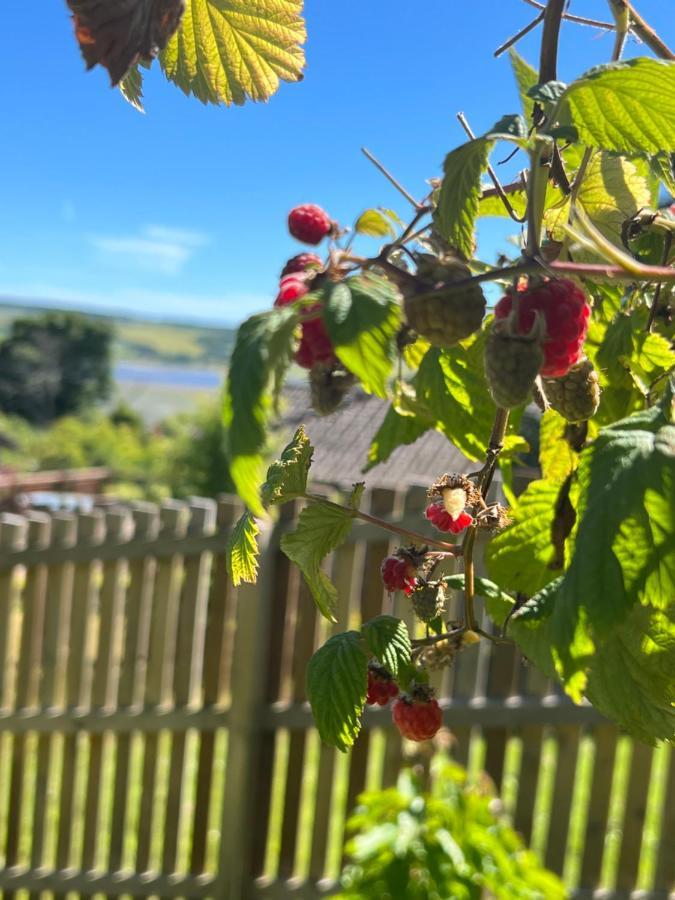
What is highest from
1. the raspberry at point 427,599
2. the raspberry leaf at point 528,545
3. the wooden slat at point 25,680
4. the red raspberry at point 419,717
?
the raspberry leaf at point 528,545

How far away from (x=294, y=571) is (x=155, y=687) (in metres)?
0.70

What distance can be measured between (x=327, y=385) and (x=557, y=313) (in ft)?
0.39

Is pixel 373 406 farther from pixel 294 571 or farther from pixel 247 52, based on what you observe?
pixel 294 571

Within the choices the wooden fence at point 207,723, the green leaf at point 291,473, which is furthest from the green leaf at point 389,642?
the wooden fence at point 207,723

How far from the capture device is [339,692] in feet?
1.99

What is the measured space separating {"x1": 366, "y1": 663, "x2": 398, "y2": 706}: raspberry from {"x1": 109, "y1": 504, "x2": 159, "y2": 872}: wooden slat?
2373 millimetres

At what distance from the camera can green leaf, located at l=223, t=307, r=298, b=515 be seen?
31 centimetres

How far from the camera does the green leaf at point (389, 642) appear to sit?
60cm

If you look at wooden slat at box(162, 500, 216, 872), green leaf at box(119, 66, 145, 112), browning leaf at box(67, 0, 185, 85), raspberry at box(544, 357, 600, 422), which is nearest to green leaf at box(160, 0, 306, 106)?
green leaf at box(119, 66, 145, 112)

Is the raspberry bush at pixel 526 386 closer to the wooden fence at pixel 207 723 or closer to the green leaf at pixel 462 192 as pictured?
the green leaf at pixel 462 192

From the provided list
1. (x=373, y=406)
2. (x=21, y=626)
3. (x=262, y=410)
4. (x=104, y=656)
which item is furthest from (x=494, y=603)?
(x=21, y=626)

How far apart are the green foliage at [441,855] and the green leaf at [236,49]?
191 centimetres

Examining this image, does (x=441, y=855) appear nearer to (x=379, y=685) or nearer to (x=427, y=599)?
(x=379, y=685)

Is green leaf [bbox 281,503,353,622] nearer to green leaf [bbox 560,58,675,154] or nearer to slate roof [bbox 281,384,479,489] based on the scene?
green leaf [bbox 560,58,675,154]
